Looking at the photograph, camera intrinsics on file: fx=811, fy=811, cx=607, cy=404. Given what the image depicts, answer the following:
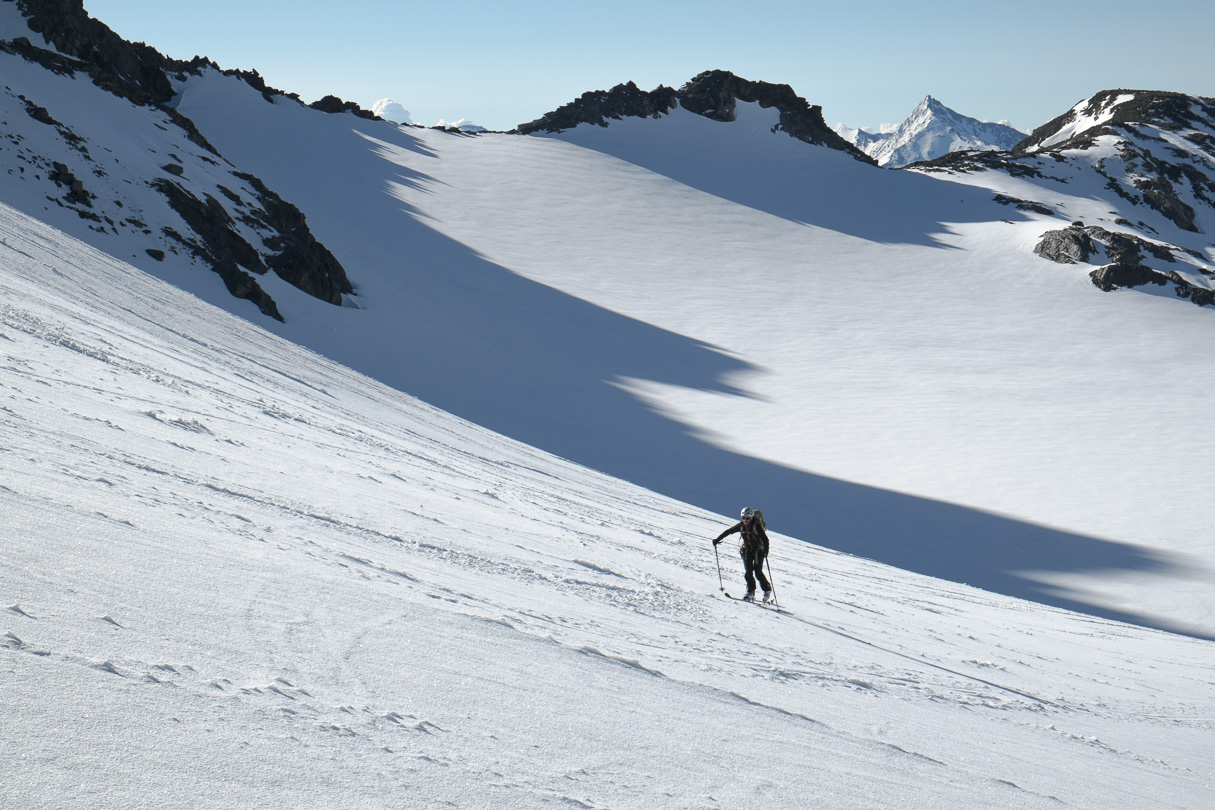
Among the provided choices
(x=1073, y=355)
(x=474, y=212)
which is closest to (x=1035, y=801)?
(x=1073, y=355)

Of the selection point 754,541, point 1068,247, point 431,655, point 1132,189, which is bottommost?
point 431,655

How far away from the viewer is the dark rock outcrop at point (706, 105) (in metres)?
60.6

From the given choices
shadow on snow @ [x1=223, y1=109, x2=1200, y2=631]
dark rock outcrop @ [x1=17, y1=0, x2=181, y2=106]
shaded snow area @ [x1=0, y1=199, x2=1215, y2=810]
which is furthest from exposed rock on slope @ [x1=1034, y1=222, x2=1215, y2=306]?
dark rock outcrop @ [x1=17, y1=0, x2=181, y2=106]

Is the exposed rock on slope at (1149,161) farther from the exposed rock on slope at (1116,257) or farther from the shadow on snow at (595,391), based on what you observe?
the shadow on snow at (595,391)

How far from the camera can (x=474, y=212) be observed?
143ft

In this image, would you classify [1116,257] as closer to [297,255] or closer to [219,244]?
[297,255]

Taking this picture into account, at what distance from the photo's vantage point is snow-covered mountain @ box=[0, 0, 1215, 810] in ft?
12.0

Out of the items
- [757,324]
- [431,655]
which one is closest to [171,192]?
[757,324]

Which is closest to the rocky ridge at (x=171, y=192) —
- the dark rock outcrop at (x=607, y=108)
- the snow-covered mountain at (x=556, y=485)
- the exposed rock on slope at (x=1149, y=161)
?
the snow-covered mountain at (x=556, y=485)

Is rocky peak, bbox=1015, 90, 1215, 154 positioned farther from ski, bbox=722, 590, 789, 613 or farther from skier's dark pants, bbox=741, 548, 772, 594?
ski, bbox=722, 590, 789, 613

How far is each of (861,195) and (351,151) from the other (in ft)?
102

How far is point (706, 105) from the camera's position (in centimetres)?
6338

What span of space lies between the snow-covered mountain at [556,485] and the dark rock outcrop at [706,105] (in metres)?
15.3

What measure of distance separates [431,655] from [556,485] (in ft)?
29.4
